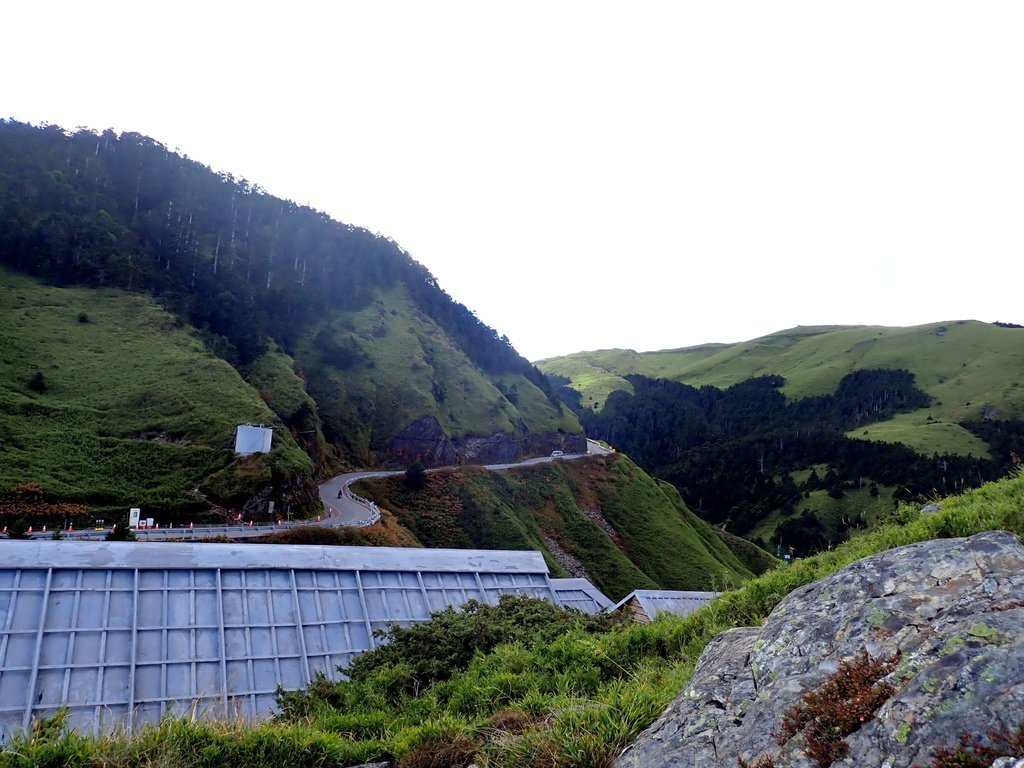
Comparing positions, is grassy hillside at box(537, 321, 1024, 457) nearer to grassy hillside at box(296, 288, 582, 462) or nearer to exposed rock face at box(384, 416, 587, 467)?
grassy hillside at box(296, 288, 582, 462)

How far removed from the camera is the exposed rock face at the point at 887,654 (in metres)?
3.54

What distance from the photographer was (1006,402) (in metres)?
141

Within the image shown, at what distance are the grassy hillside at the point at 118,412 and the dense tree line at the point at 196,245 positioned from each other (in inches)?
319

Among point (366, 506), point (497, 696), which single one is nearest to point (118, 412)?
point (366, 506)

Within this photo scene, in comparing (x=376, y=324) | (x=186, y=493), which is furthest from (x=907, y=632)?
(x=376, y=324)

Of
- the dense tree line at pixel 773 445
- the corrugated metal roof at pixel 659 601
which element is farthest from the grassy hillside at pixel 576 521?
the dense tree line at pixel 773 445

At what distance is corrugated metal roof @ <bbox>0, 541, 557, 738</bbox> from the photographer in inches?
448

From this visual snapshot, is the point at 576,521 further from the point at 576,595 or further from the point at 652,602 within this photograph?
the point at 576,595

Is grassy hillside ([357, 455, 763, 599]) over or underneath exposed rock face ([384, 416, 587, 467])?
underneath

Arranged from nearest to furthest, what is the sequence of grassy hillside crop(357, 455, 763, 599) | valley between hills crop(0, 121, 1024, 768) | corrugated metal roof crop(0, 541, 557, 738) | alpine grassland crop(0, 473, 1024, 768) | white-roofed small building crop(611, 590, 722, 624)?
1. alpine grassland crop(0, 473, 1024, 768)
2. valley between hills crop(0, 121, 1024, 768)
3. corrugated metal roof crop(0, 541, 557, 738)
4. white-roofed small building crop(611, 590, 722, 624)
5. grassy hillside crop(357, 455, 763, 599)

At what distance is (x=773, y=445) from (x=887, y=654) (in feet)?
548

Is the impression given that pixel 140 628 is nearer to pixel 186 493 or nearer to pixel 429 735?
pixel 429 735

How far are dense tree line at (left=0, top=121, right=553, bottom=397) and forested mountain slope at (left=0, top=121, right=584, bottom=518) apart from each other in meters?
0.25

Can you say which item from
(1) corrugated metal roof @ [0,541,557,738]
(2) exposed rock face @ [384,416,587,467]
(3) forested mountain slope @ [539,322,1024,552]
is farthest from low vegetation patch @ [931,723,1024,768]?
(3) forested mountain slope @ [539,322,1024,552]
